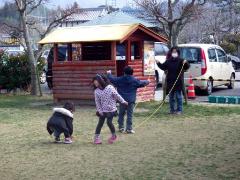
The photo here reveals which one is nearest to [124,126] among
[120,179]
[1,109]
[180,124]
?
[180,124]

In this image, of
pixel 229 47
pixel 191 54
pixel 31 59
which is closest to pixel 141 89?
A: pixel 191 54

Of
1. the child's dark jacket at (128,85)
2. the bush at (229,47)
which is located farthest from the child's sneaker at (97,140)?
the bush at (229,47)

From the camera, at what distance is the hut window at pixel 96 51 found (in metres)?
15.6

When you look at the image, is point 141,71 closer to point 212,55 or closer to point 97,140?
point 212,55

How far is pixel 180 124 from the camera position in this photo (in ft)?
36.3

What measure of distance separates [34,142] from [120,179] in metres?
3.29

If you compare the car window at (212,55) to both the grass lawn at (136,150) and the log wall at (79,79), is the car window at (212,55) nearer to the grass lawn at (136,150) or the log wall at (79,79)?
the log wall at (79,79)

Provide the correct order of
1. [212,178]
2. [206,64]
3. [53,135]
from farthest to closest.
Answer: [206,64] → [53,135] → [212,178]

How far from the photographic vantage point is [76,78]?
1513 centimetres

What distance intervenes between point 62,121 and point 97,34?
618cm

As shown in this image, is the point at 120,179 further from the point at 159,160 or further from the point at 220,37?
the point at 220,37

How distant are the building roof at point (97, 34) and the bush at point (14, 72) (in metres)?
4.23

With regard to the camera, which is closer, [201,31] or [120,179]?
[120,179]

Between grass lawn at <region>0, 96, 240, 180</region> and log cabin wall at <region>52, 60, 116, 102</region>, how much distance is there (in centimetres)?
228
